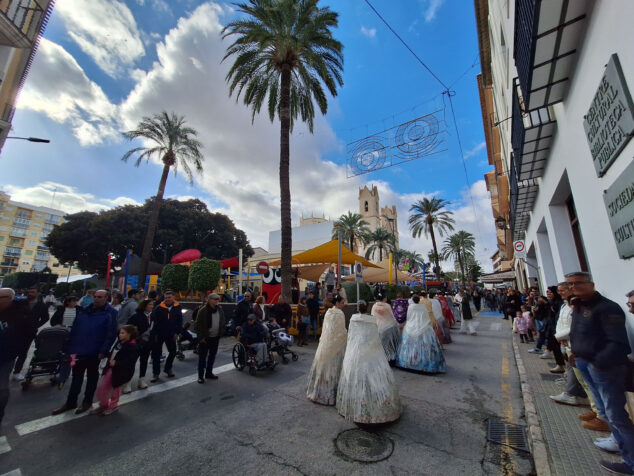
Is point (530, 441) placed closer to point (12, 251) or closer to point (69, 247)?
point (69, 247)

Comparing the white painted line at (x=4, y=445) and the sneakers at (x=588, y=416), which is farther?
the sneakers at (x=588, y=416)

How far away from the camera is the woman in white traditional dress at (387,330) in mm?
6602

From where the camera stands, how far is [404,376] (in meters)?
5.91

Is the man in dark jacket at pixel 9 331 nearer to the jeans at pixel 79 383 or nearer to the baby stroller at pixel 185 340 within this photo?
the jeans at pixel 79 383

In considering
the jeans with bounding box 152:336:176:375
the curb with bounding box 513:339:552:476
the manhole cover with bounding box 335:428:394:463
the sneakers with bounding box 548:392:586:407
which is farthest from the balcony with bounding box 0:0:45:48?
the sneakers with bounding box 548:392:586:407

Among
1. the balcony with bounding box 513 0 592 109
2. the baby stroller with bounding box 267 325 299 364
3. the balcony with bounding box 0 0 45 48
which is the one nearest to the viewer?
the balcony with bounding box 513 0 592 109

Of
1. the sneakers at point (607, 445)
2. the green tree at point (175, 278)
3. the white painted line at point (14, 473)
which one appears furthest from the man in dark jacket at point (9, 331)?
the green tree at point (175, 278)

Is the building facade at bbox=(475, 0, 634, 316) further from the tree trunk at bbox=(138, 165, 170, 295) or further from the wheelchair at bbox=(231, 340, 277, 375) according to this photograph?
the tree trunk at bbox=(138, 165, 170, 295)

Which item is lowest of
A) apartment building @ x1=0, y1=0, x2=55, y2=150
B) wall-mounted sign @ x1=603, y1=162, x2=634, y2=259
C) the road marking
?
the road marking

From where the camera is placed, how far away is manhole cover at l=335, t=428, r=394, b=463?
9.91ft

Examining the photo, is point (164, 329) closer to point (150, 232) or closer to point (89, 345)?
point (89, 345)

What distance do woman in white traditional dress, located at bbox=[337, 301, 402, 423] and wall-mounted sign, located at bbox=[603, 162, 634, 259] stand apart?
3274 millimetres

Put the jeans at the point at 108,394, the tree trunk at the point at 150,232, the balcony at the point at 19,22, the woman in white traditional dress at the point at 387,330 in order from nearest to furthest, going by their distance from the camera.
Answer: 1. the jeans at the point at 108,394
2. the woman in white traditional dress at the point at 387,330
3. the balcony at the point at 19,22
4. the tree trunk at the point at 150,232

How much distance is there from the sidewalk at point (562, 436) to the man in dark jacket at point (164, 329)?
6.30m
